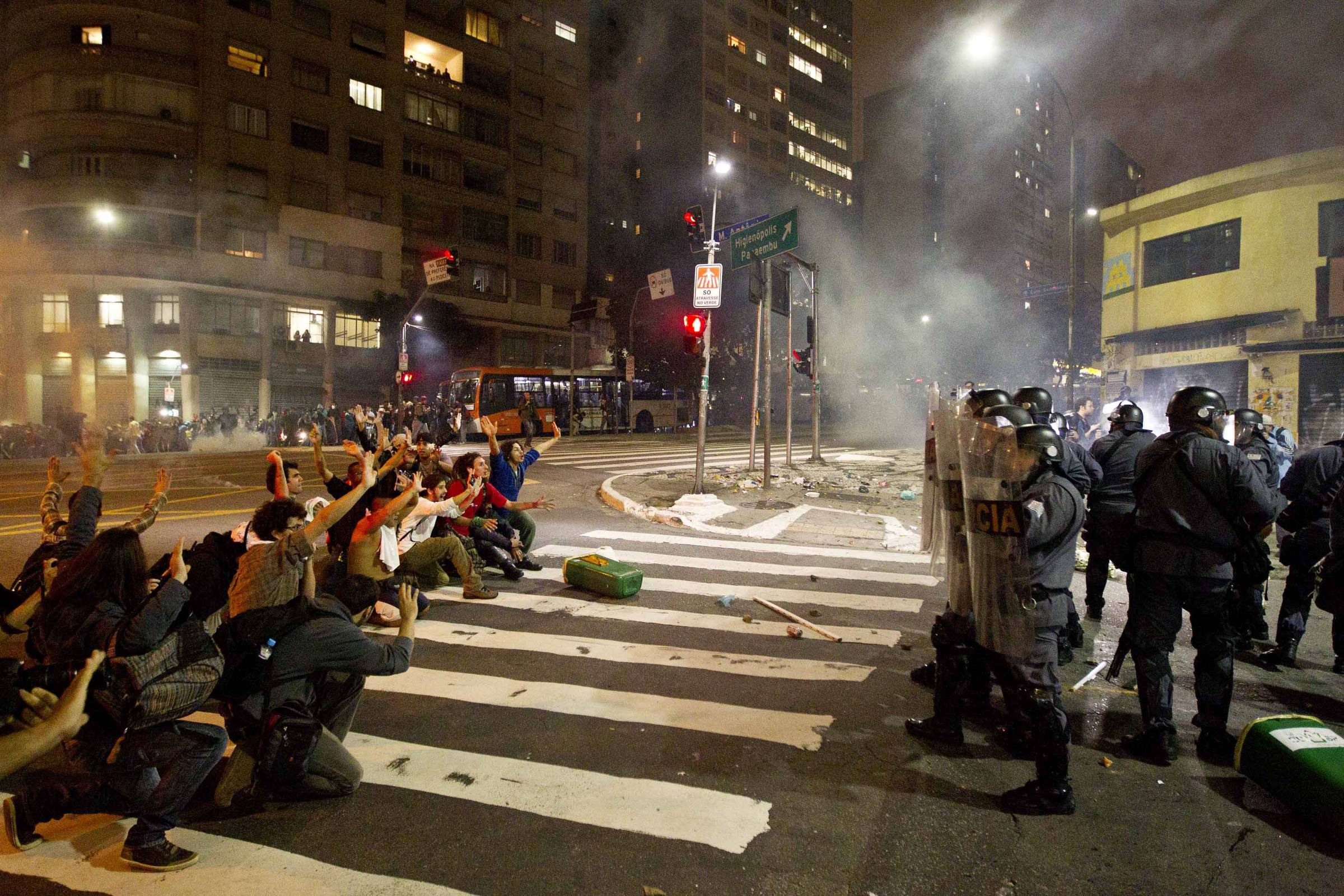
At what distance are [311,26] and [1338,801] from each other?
4767 cm

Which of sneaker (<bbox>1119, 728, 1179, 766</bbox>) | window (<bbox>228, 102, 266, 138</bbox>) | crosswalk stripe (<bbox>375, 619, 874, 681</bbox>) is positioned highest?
window (<bbox>228, 102, 266, 138</bbox>)

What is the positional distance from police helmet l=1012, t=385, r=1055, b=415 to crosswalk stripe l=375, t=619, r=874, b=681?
8.21 feet

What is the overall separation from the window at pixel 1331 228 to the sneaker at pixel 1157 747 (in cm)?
2463

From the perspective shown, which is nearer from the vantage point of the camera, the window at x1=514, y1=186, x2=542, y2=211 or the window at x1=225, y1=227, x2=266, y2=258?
the window at x1=225, y1=227, x2=266, y2=258

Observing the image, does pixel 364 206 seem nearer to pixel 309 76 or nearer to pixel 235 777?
pixel 309 76

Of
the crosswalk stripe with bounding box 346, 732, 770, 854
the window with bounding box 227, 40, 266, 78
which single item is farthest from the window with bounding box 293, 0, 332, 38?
the crosswalk stripe with bounding box 346, 732, 770, 854

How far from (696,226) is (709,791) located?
38.0 feet

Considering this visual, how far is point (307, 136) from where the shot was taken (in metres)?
36.9

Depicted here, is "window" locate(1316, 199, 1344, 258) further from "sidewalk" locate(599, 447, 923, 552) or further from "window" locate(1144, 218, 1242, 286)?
"sidewalk" locate(599, 447, 923, 552)

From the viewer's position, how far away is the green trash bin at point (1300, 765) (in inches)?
111

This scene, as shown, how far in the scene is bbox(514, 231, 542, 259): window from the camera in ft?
154

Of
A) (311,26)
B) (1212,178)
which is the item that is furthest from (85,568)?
(311,26)

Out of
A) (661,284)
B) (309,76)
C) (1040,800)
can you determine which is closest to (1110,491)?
(1040,800)

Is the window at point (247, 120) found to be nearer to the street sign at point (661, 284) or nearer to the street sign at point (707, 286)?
the street sign at point (661, 284)
